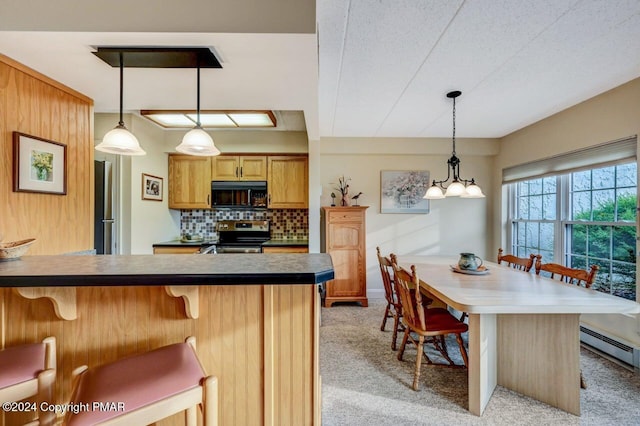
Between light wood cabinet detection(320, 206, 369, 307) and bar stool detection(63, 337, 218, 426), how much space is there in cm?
292

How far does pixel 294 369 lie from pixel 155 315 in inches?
26.5

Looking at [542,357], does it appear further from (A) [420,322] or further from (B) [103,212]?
(B) [103,212]

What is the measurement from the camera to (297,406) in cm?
135

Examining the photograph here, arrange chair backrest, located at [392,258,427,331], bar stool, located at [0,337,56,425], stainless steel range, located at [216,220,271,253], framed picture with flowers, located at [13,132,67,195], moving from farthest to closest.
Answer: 1. stainless steel range, located at [216,220,271,253]
2. chair backrest, located at [392,258,427,331]
3. framed picture with flowers, located at [13,132,67,195]
4. bar stool, located at [0,337,56,425]

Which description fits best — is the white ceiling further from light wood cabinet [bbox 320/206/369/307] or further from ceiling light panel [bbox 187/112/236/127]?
light wood cabinet [bbox 320/206/369/307]

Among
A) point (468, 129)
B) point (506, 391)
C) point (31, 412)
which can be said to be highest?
point (468, 129)

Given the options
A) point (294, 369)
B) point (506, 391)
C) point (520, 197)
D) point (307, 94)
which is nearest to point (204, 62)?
point (307, 94)

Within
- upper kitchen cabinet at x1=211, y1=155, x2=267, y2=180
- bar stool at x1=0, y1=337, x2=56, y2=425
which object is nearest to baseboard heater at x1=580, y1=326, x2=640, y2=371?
bar stool at x1=0, y1=337, x2=56, y2=425

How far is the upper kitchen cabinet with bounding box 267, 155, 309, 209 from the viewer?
420 cm

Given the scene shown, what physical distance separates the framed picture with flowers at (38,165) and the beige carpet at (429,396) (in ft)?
7.82

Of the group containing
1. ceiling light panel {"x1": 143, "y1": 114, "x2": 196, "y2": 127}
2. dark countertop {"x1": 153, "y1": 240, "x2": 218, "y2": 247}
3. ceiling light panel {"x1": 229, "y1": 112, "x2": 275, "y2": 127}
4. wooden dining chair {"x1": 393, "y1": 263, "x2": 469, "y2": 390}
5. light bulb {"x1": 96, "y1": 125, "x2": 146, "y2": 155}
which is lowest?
wooden dining chair {"x1": 393, "y1": 263, "x2": 469, "y2": 390}

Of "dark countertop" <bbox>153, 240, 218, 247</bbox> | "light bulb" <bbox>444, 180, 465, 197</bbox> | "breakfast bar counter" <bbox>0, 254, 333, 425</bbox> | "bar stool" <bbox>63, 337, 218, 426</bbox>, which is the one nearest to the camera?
"bar stool" <bbox>63, 337, 218, 426</bbox>

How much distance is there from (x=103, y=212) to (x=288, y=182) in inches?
86.5

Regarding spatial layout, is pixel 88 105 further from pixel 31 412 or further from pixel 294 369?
pixel 294 369
